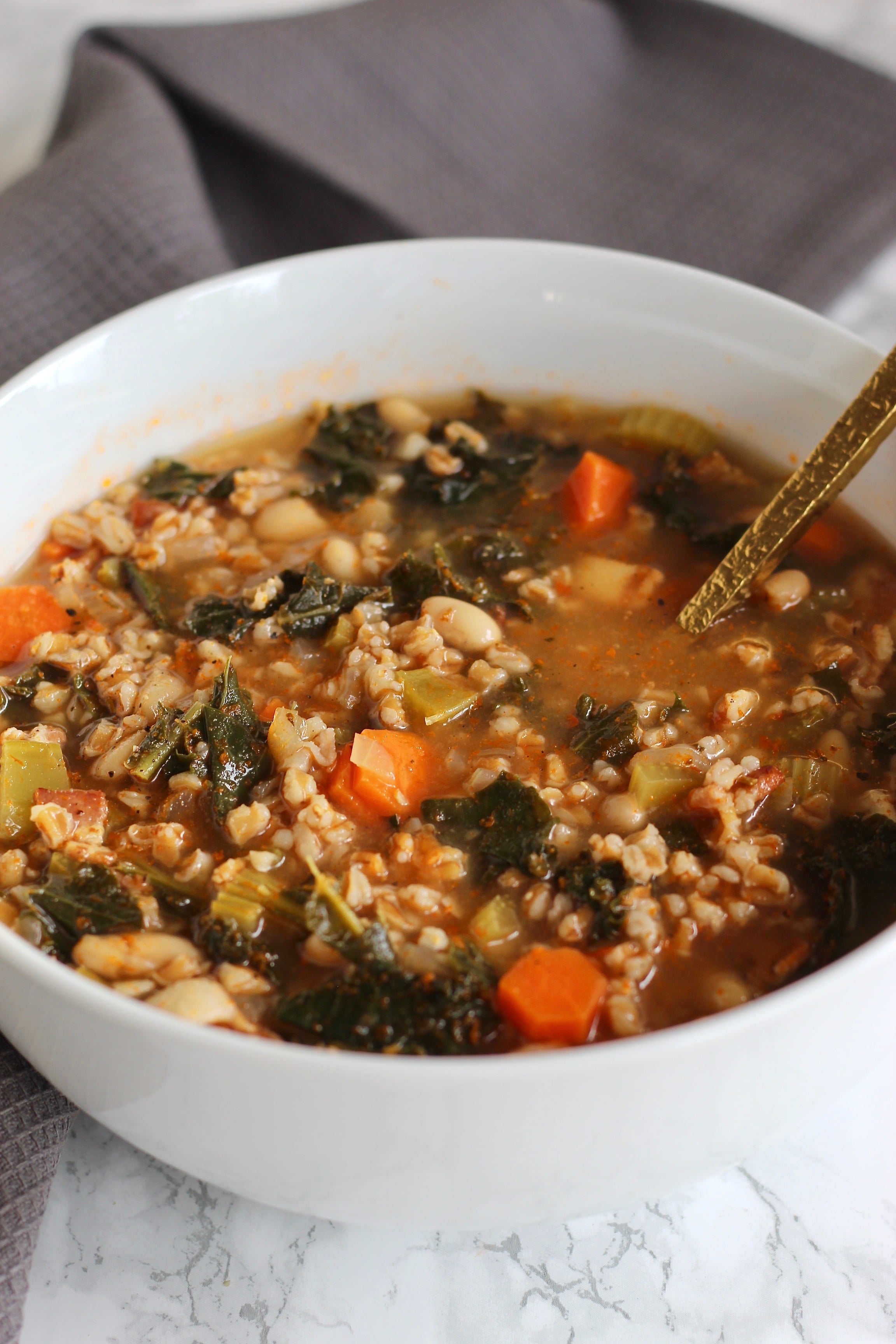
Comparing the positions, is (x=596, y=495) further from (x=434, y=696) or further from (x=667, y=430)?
(x=434, y=696)

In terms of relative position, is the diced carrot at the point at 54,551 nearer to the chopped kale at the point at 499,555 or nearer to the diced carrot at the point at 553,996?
the chopped kale at the point at 499,555

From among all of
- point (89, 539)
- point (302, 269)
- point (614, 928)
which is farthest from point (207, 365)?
point (614, 928)

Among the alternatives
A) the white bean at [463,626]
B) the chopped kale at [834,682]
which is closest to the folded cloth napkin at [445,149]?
the white bean at [463,626]

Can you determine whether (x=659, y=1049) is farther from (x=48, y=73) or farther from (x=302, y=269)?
(x=48, y=73)

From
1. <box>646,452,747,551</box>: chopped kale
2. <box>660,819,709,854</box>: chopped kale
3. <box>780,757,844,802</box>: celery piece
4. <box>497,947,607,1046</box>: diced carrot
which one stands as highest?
<box>780,757,844,802</box>: celery piece

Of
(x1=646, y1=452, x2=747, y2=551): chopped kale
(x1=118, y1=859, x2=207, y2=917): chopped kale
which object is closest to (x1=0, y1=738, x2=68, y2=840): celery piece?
(x1=118, y1=859, x2=207, y2=917): chopped kale

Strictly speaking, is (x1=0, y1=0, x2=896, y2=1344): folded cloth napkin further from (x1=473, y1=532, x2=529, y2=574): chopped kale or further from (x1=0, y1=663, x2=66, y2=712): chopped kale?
(x1=473, y1=532, x2=529, y2=574): chopped kale
